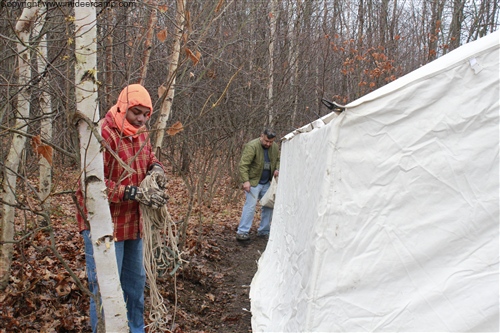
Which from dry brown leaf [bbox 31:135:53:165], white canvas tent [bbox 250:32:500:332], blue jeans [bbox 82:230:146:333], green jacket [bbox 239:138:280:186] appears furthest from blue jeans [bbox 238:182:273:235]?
dry brown leaf [bbox 31:135:53:165]

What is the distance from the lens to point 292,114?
41.2 ft

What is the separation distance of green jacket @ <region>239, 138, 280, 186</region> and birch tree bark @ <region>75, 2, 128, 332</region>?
4801mm

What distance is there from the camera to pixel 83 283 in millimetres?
4121

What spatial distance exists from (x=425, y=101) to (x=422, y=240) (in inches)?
27.3

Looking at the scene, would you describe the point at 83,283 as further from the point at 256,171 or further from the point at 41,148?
the point at 256,171

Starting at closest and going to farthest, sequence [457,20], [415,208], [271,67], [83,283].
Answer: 1. [415,208]
2. [83,283]
3. [271,67]
4. [457,20]

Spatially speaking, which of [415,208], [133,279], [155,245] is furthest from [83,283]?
[415,208]

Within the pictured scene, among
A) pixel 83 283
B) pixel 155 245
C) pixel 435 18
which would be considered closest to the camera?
pixel 155 245

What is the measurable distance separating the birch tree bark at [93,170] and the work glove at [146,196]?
22.6 inches

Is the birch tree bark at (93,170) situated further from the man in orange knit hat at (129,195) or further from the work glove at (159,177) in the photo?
the work glove at (159,177)

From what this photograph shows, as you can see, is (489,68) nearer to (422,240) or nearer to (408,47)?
(422,240)

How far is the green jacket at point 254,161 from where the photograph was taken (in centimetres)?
707

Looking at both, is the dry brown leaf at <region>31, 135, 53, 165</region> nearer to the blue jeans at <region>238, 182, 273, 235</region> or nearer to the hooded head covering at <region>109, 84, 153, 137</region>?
the hooded head covering at <region>109, 84, 153, 137</region>

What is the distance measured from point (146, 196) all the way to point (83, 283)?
1.76 m
